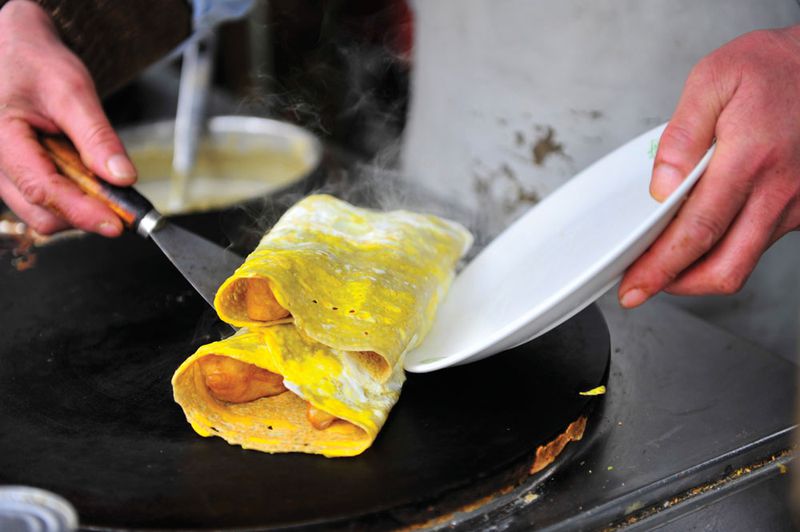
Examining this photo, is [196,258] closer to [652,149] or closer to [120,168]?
[120,168]

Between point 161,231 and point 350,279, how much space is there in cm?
48

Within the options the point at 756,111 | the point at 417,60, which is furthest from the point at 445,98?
the point at 756,111

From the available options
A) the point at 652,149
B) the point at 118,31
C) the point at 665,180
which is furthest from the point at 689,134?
the point at 118,31

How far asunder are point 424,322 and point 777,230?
0.72 m

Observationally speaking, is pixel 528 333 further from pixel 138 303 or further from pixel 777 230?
pixel 138 303

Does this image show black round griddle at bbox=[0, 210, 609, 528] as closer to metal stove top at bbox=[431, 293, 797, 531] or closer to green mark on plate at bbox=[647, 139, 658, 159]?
metal stove top at bbox=[431, 293, 797, 531]

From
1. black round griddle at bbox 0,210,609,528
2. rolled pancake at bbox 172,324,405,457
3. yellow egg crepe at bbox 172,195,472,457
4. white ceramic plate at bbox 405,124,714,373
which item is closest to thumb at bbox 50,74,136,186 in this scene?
black round griddle at bbox 0,210,609,528

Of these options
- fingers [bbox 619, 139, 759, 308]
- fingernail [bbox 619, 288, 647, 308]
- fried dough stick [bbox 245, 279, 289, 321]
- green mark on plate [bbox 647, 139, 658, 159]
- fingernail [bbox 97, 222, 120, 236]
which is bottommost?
fingernail [bbox 97, 222, 120, 236]

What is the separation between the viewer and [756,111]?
4.56ft

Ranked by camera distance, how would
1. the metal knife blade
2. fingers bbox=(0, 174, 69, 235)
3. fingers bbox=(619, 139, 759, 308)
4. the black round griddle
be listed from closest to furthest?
the black round griddle, fingers bbox=(619, 139, 759, 308), the metal knife blade, fingers bbox=(0, 174, 69, 235)

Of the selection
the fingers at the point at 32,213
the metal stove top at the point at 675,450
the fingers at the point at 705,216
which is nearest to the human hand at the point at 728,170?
the fingers at the point at 705,216

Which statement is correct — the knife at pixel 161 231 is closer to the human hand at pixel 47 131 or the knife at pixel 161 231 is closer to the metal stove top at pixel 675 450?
the human hand at pixel 47 131

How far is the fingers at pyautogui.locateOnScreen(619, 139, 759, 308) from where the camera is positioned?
4.42 feet

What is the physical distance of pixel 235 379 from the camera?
1450 mm
